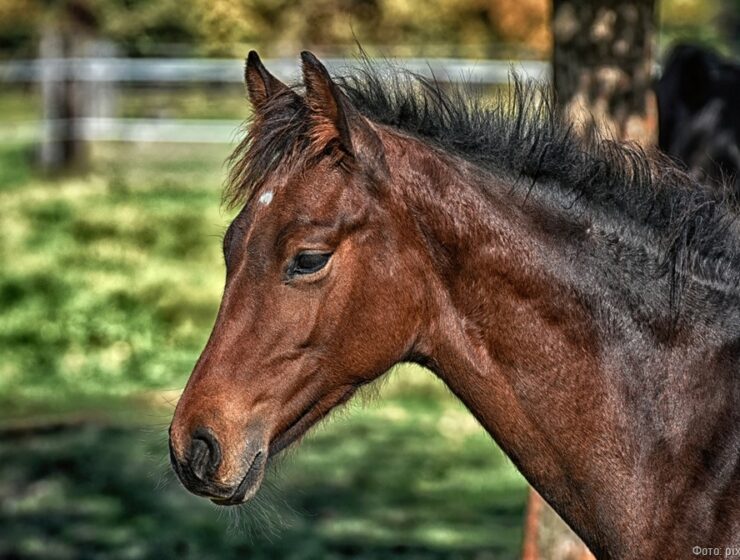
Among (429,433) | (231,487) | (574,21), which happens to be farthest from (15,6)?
(231,487)

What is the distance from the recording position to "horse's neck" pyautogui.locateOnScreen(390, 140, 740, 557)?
3143mm

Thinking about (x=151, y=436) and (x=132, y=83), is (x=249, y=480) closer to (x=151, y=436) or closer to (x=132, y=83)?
(x=151, y=436)

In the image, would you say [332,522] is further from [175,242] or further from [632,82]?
[175,242]

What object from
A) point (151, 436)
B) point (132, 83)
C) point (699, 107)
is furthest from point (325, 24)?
point (151, 436)

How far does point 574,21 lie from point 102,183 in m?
11.0

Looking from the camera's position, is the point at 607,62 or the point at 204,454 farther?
the point at 607,62

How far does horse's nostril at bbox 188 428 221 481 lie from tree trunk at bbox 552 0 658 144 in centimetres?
303

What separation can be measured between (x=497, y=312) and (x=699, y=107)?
234 inches

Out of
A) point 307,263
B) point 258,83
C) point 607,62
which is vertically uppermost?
point 258,83

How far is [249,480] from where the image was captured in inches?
121

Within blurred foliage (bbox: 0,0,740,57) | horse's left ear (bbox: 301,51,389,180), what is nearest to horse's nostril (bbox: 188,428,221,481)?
horse's left ear (bbox: 301,51,389,180)

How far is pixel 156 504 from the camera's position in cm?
731

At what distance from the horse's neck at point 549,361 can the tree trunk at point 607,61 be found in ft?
8.21

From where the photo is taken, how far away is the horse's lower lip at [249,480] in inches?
121
